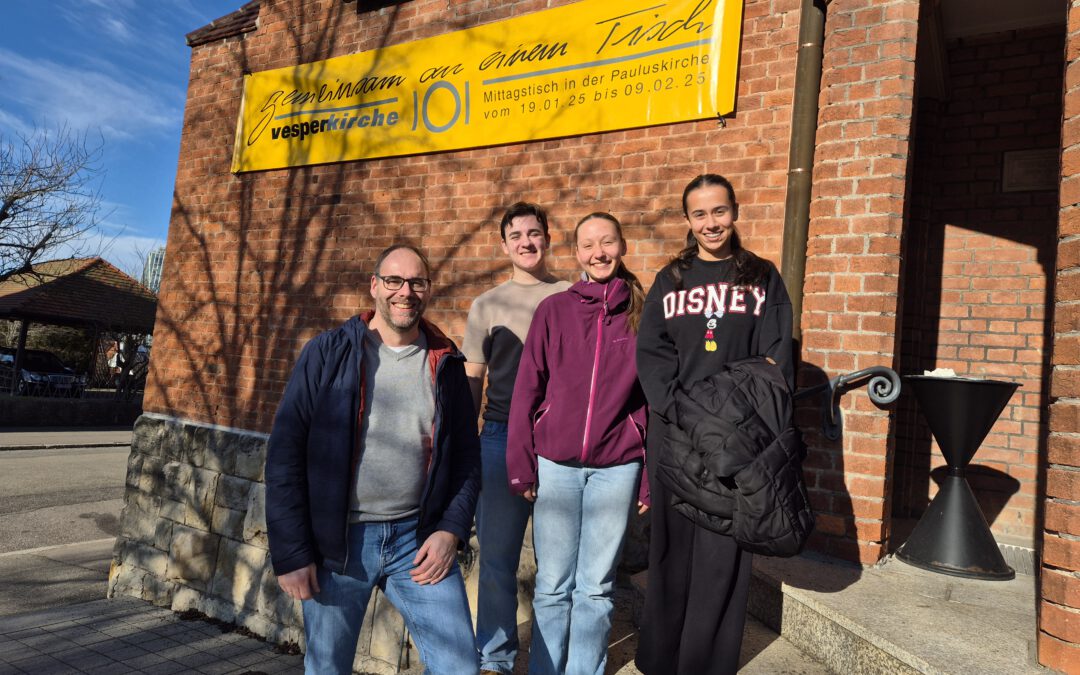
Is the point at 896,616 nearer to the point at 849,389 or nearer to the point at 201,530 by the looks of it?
the point at 849,389

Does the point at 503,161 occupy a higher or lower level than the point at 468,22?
lower

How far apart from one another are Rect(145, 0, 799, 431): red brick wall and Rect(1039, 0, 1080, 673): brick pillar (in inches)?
61.1

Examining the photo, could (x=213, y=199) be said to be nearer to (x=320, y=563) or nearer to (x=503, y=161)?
(x=503, y=161)

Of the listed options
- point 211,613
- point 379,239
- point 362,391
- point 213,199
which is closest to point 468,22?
point 379,239

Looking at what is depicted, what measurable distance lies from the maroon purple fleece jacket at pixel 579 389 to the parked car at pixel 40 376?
24994 millimetres

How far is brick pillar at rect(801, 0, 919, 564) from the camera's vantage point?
351 cm

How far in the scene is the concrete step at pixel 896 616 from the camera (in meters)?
2.37

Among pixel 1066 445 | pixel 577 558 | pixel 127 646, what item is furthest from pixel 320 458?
pixel 127 646

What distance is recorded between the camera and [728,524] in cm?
221

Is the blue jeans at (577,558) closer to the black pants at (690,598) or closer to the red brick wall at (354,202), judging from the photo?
the black pants at (690,598)

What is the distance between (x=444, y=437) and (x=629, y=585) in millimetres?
2003

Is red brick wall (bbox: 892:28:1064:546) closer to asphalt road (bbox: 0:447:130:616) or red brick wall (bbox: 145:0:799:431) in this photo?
red brick wall (bbox: 145:0:799:431)

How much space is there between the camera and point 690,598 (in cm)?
238

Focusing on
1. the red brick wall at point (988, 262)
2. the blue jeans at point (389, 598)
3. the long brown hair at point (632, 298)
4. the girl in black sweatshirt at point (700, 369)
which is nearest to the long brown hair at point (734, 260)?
the girl in black sweatshirt at point (700, 369)
